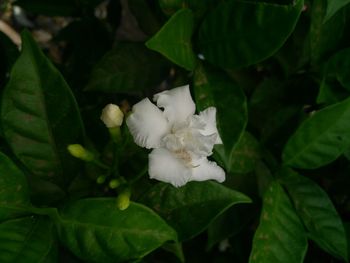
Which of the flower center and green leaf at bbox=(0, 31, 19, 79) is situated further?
green leaf at bbox=(0, 31, 19, 79)

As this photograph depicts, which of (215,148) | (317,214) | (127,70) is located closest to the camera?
(215,148)

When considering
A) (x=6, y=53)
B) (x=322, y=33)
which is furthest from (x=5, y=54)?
(x=322, y=33)

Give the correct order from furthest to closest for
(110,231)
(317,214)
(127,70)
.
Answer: (127,70) → (317,214) → (110,231)

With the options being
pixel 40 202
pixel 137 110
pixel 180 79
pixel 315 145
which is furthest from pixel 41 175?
pixel 315 145

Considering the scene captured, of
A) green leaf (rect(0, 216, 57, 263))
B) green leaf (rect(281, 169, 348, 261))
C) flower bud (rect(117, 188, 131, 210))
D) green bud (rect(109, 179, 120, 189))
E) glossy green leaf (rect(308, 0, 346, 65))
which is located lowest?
green leaf (rect(281, 169, 348, 261))

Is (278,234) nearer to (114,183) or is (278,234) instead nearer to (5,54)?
(114,183)

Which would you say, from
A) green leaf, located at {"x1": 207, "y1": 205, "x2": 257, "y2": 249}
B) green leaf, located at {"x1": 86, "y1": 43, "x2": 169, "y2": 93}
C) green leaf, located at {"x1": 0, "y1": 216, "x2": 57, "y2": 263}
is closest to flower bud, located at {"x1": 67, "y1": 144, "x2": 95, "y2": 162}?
green leaf, located at {"x1": 0, "y1": 216, "x2": 57, "y2": 263}

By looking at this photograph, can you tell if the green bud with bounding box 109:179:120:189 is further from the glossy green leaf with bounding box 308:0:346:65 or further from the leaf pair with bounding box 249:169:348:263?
the glossy green leaf with bounding box 308:0:346:65

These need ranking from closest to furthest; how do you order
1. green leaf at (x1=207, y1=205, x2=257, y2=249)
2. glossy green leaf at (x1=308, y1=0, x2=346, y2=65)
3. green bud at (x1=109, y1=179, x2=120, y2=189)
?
1. green bud at (x1=109, y1=179, x2=120, y2=189)
2. glossy green leaf at (x1=308, y1=0, x2=346, y2=65)
3. green leaf at (x1=207, y1=205, x2=257, y2=249)
